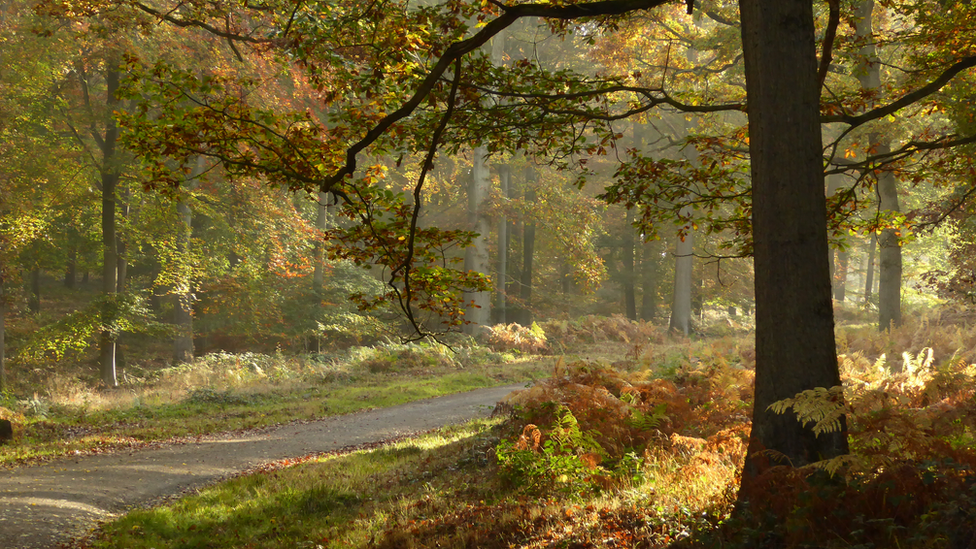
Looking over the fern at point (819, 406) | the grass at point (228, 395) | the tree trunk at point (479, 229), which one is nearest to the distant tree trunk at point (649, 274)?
the tree trunk at point (479, 229)

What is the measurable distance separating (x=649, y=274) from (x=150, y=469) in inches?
1137

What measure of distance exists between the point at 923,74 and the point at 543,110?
4657mm

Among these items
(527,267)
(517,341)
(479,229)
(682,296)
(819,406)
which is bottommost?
(517,341)

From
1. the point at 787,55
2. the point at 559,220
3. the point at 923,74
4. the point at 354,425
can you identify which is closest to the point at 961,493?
the point at 787,55

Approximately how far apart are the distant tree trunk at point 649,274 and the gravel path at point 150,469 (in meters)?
22.3

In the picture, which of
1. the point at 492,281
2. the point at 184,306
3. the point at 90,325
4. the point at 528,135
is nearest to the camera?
the point at 528,135

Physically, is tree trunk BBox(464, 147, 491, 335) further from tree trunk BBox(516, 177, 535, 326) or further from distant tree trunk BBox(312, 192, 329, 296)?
tree trunk BBox(516, 177, 535, 326)

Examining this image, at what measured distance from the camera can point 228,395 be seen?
Result: 46.9ft

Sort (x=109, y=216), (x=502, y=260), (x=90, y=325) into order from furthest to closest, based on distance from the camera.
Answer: (x=502, y=260), (x=109, y=216), (x=90, y=325)

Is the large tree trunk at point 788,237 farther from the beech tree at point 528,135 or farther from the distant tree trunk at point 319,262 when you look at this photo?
the distant tree trunk at point 319,262

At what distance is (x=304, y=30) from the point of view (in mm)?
6793

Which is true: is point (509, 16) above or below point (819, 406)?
above

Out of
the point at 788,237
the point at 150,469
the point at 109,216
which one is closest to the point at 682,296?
the point at 109,216

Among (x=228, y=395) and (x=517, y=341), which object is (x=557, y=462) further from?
(x=517, y=341)
